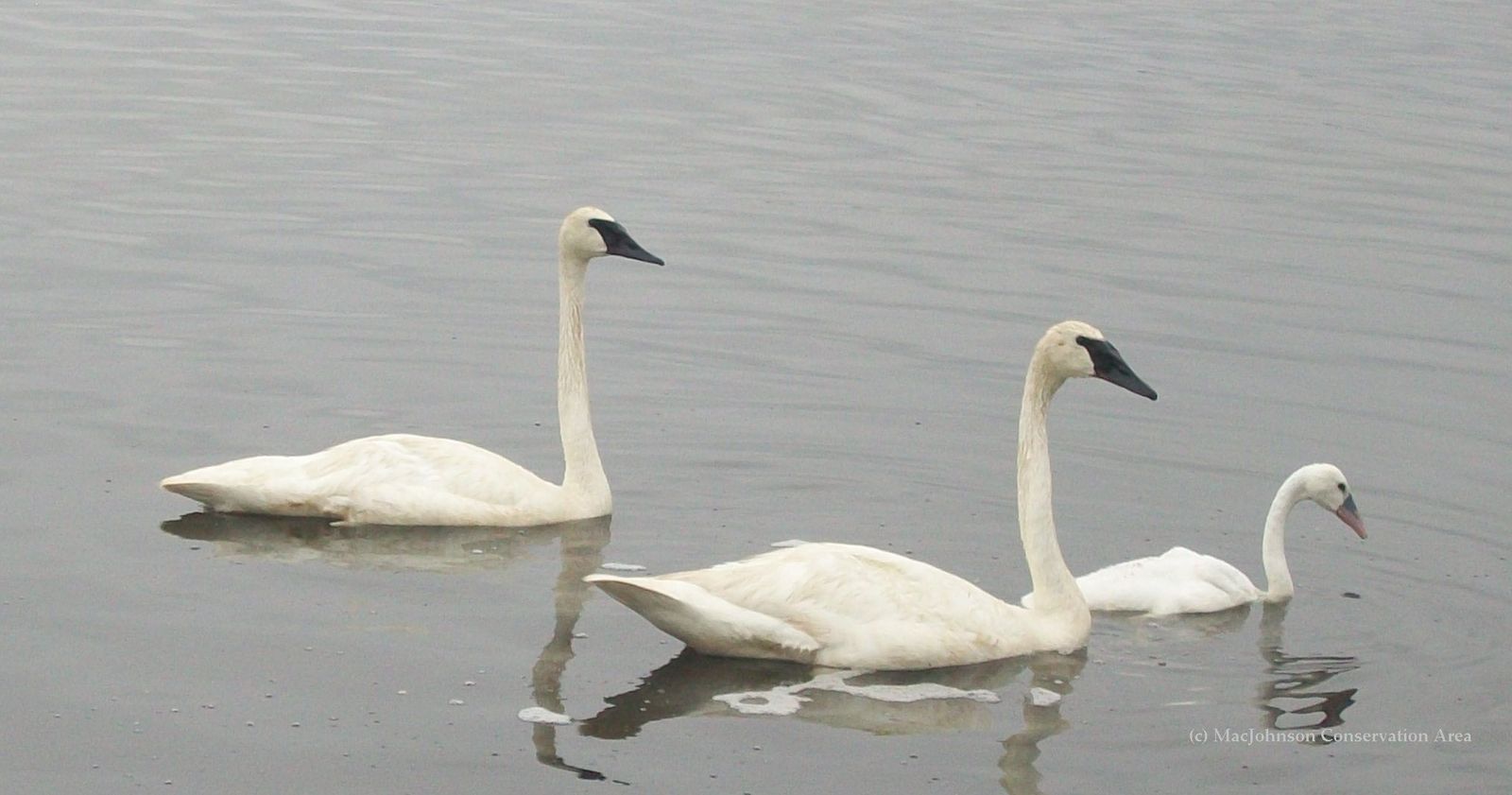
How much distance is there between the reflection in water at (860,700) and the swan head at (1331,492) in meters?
2.10

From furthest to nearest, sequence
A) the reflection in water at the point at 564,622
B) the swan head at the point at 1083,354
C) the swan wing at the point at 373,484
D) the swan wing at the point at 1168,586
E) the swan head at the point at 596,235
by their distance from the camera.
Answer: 1. the swan head at the point at 596,235
2. the swan wing at the point at 373,484
3. the swan wing at the point at 1168,586
4. the swan head at the point at 1083,354
5. the reflection in water at the point at 564,622

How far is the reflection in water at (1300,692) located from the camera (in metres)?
9.07

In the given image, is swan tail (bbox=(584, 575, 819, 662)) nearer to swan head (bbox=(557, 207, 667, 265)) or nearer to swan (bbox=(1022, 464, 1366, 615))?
swan (bbox=(1022, 464, 1366, 615))

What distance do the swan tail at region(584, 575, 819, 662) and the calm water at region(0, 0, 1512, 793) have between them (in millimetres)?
152

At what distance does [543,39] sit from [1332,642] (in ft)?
70.8

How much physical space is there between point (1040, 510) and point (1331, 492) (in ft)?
6.39

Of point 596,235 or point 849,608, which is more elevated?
point 596,235

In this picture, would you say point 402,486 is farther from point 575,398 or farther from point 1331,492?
point 1331,492

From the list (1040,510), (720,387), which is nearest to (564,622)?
(1040,510)

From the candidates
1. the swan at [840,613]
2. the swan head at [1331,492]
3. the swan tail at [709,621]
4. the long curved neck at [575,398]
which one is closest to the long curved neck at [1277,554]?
the swan head at [1331,492]

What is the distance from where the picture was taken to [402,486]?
11102 mm

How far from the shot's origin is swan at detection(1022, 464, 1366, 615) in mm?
10305

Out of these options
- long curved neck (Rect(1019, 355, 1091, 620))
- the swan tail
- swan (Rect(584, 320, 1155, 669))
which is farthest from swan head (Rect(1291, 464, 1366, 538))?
the swan tail

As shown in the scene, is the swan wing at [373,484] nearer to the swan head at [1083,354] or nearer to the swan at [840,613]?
the swan at [840,613]
